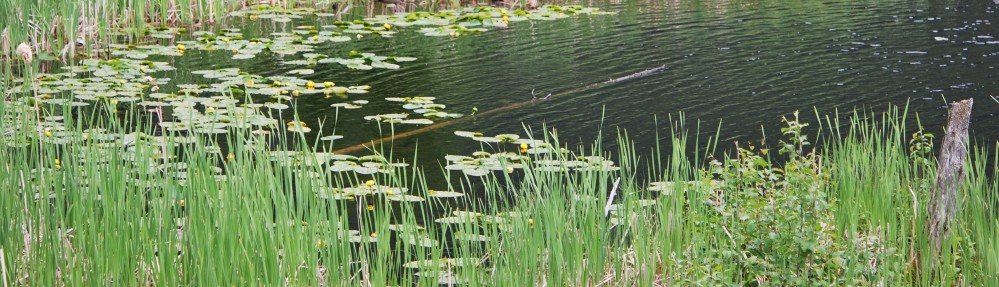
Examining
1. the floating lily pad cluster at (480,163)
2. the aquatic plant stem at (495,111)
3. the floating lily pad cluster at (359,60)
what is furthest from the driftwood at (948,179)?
the floating lily pad cluster at (359,60)

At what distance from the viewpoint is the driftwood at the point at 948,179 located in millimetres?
3514

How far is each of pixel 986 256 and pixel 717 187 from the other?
2.83 feet

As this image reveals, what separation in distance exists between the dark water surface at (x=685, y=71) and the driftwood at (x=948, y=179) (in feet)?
7.86

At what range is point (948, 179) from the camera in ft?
11.6

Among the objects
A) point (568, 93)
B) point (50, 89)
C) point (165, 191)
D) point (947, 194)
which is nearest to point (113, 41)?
point (50, 89)

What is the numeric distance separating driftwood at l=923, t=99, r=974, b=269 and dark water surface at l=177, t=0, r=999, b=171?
7.86 ft

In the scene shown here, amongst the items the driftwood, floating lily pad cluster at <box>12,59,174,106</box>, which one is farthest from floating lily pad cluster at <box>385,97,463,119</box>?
the driftwood

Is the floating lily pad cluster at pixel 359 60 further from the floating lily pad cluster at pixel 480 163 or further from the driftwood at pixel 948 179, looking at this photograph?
the driftwood at pixel 948 179

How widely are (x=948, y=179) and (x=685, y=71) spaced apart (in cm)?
554

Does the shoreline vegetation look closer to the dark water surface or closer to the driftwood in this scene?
the driftwood

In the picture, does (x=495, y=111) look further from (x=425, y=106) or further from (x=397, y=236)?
(x=397, y=236)

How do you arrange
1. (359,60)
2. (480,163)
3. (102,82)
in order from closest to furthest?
(480,163), (102,82), (359,60)

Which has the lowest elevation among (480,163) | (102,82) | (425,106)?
(480,163)

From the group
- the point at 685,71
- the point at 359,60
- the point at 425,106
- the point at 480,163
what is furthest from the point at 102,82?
the point at 685,71
